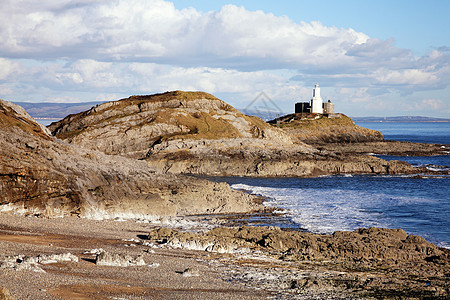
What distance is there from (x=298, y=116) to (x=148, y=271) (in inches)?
4485

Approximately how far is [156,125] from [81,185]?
121 feet

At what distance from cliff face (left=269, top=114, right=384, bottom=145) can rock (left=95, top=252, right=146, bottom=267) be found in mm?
89766

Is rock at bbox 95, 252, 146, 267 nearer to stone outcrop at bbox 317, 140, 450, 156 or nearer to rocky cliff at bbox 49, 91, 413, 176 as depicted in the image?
rocky cliff at bbox 49, 91, 413, 176

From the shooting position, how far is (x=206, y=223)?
81.0 feet

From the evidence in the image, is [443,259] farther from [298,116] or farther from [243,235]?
[298,116]

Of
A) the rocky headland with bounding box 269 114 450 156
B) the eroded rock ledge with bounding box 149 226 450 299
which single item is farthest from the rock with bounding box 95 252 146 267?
the rocky headland with bounding box 269 114 450 156

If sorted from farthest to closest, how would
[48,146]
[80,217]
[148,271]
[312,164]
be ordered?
[312,164] → [48,146] → [80,217] → [148,271]

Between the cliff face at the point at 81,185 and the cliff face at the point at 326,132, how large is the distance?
74511mm

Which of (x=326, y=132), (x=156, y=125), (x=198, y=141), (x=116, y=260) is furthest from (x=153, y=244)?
(x=326, y=132)

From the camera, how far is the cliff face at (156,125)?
59156 millimetres

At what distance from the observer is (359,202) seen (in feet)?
115

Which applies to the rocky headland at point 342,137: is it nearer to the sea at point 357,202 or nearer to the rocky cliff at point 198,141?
the rocky cliff at point 198,141

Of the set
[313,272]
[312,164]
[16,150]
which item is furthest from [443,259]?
[312,164]

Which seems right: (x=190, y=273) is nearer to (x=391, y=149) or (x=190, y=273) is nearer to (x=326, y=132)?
(x=391, y=149)
